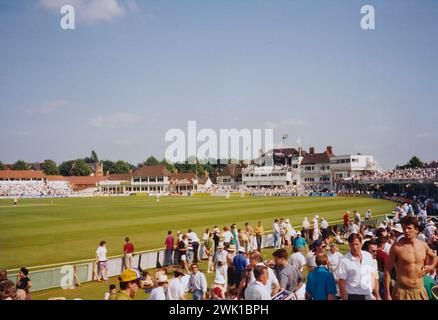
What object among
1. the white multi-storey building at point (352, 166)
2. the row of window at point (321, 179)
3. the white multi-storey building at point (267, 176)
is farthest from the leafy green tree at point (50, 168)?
the white multi-storey building at point (352, 166)

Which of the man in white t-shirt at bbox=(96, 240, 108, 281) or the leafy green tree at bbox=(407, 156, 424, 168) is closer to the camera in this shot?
the man in white t-shirt at bbox=(96, 240, 108, 281)

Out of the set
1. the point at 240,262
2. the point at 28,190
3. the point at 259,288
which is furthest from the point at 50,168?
the point at 259,288

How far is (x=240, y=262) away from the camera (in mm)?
10602

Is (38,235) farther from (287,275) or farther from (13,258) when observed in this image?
(287,275)

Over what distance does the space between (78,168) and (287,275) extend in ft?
449

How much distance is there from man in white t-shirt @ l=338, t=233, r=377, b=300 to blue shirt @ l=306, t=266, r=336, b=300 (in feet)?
0.51

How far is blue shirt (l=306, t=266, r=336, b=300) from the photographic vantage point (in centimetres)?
650

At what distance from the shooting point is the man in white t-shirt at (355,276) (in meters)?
6.52

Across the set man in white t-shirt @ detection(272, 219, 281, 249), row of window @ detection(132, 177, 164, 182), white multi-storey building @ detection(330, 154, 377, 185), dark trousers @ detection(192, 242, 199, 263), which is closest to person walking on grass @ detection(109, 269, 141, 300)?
dark trousers @ detection(192, 242, 199, 263)

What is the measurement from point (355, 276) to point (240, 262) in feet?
14.6

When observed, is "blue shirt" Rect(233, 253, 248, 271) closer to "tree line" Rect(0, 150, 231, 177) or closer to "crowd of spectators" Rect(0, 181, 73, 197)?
"crowd of spectators" Rect(0, 181, 73, 197)

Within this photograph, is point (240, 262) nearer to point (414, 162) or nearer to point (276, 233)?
point (276, 233)

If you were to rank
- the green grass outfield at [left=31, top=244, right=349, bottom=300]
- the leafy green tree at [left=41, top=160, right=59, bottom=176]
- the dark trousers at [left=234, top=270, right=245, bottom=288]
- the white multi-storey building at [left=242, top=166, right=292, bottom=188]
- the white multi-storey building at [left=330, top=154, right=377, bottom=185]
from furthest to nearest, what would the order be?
the leafy green tree at [left=41, top=160, right=59, bottom=176]
the white multi-storey building at [left=242, top=166, right=292, bottom=188]
the white multi-storey building at [left=330, top=154, right=377, bottom=185]
the green grass outfield at [left=31, top=244, right=349, bottom=300]
the dark trousers at [left=234, top=270, right=245, bottom=288]
